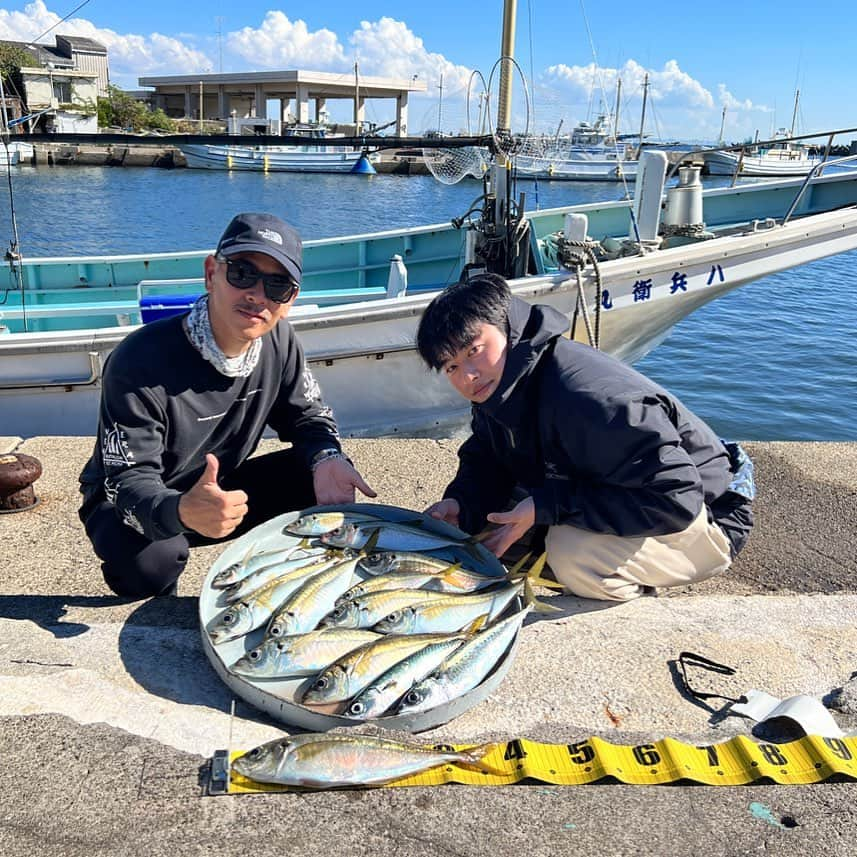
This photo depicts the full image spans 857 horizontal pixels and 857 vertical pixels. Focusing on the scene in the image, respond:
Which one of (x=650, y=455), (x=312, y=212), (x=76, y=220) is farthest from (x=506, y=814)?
(x=312, y=212)

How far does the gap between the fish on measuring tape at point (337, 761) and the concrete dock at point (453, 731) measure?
45 mm

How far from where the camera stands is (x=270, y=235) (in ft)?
9.50

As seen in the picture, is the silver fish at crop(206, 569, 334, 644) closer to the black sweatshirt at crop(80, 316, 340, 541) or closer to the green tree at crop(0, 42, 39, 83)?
the black sweatshirt at crop(80, 316, 340, 541)

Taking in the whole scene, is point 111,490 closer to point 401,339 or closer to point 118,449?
point 118,449

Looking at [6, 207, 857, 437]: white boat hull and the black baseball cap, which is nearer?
the black baseball cap

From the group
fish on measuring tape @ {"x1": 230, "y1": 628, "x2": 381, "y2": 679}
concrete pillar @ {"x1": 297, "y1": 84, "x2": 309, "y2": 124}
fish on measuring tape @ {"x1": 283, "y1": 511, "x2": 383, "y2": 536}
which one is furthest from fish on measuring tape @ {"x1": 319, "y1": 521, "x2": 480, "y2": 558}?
concrete pillar @ {"x1": 297, "y1": 84, "x2": 309, "y2": 124}

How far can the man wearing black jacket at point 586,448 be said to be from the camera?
2715 millimetres

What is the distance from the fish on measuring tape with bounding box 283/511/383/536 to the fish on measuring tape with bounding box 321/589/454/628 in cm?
46

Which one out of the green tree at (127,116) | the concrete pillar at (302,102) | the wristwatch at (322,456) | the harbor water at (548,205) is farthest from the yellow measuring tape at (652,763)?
the concrete pillar at (302,102)

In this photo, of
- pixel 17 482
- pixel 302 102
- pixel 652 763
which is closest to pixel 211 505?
pixel 652 763

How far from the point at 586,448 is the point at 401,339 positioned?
4157 millimetres

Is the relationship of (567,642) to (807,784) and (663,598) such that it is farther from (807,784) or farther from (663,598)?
(807,784)

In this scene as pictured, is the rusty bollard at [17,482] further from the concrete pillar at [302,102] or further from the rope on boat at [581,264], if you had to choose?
the concrete pillar at [302,102]

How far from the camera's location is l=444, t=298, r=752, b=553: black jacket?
8.83ft
